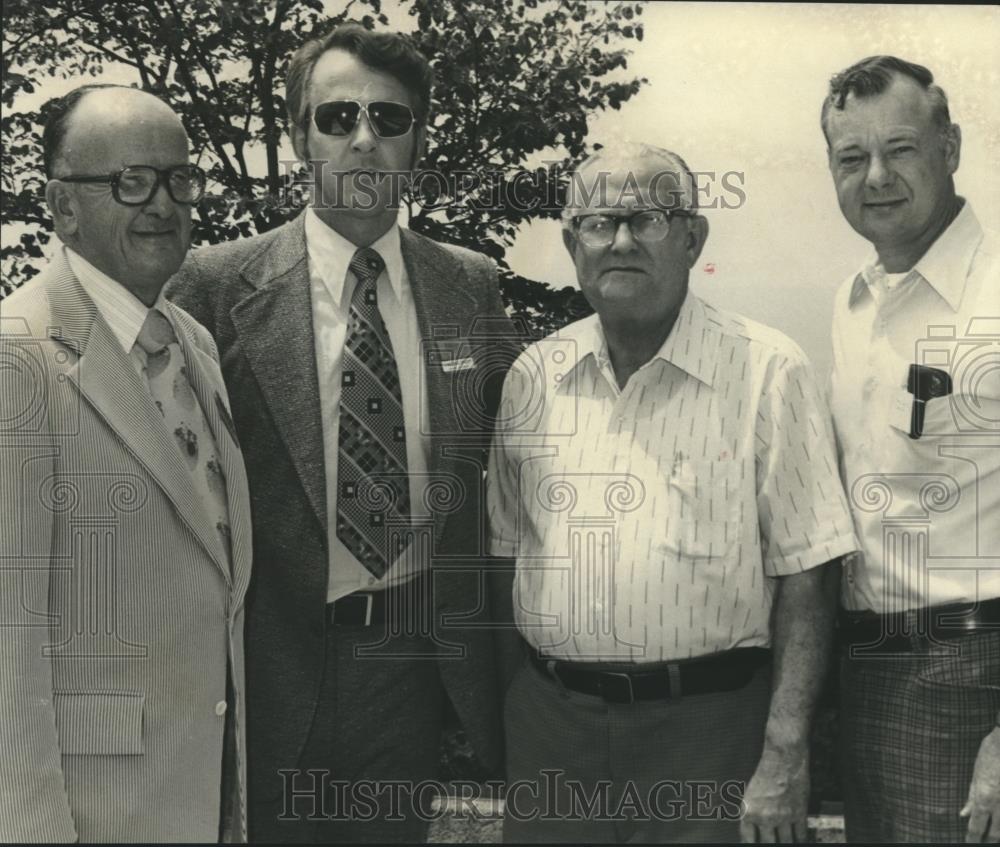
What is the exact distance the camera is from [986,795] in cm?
278

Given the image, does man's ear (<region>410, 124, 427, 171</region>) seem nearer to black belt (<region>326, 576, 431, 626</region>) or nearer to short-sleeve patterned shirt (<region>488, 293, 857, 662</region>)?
short-sleeve patterned shirt (<region>488, 293, 857, 662</region>)

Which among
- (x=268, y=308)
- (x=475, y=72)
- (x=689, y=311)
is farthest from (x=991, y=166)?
(x=268, y=308)

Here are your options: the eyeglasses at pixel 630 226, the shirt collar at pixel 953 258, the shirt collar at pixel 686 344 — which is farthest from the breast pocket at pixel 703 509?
the shirt collar at pixel 953 258

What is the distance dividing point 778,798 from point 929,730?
1.34 ft

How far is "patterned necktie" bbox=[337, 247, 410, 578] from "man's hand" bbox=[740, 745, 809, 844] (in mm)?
1044

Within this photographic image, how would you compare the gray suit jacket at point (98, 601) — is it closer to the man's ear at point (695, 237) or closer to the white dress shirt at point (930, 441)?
the man's ear at point (695, 237)

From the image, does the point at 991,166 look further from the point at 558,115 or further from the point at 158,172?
the point at 158,172

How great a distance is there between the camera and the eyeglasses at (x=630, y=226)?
2.87 m

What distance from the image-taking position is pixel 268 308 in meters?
2.94

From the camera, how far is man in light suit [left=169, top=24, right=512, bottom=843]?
2900 millimetres

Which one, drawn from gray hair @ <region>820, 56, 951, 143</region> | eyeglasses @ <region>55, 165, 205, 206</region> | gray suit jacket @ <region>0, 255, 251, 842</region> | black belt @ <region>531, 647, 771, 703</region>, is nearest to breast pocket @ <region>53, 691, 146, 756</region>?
gray suit jacket @ <region>0, 255, 251, 842</region>

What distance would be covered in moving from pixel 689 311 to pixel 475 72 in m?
0.85

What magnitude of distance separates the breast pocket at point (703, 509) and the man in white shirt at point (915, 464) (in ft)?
1.12

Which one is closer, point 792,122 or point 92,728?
point 92,728
